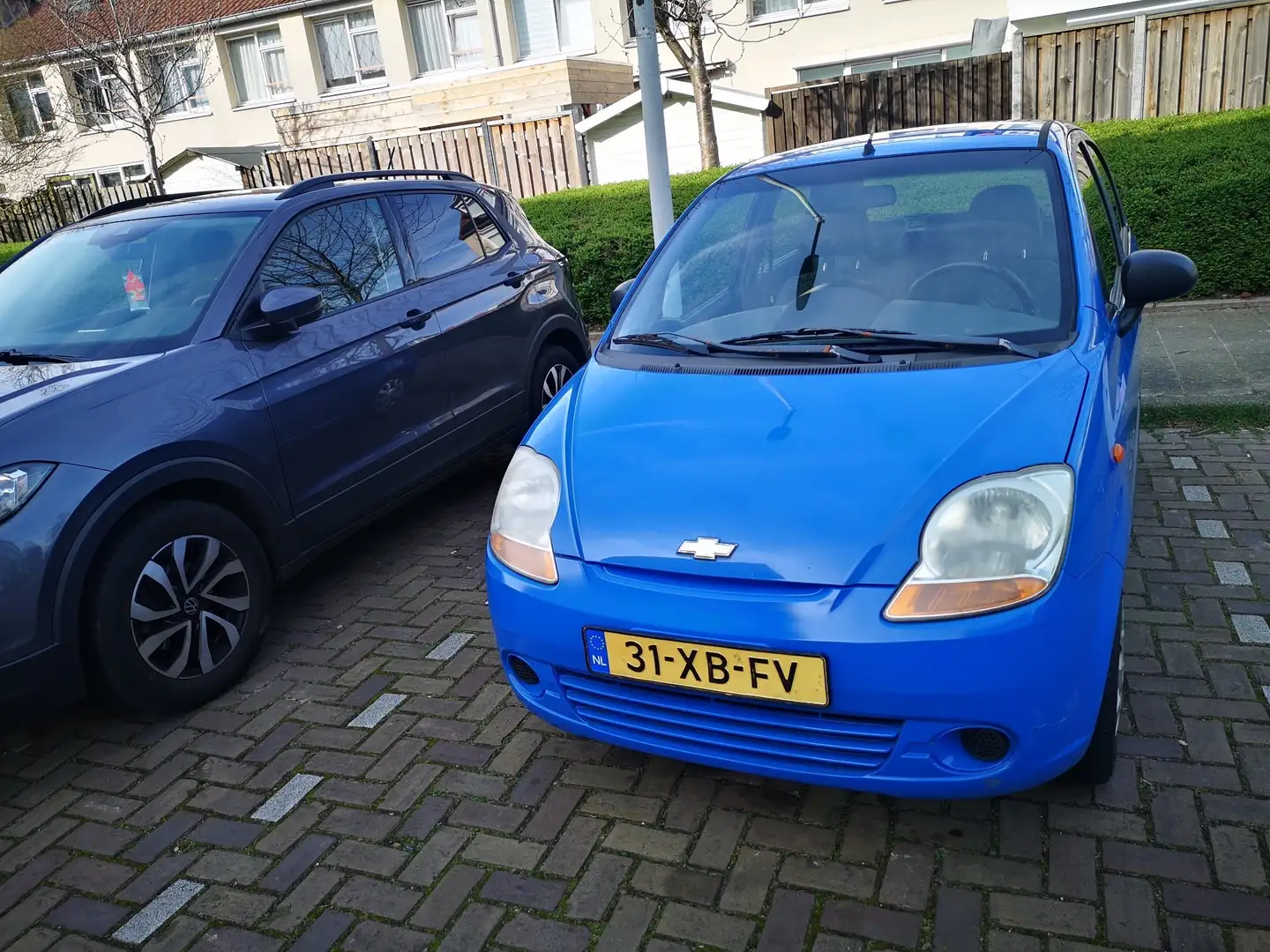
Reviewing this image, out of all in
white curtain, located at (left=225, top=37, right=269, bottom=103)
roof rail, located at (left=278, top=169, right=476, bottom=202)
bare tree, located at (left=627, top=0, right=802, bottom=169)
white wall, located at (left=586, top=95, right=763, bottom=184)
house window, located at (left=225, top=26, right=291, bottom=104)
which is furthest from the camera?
white curtain, located at (left=225, top=37, right=269, bottom=103)

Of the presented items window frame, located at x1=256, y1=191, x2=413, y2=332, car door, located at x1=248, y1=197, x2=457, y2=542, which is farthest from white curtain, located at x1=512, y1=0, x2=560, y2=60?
car door, located at x1=248, y1=197, x2=457, y2=542

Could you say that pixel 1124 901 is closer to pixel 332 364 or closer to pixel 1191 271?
pixel 1191 271

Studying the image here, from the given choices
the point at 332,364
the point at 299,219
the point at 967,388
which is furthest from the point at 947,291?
the point at 299,219

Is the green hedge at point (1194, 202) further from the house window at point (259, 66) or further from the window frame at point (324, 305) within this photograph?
the house window at point (259, 66)

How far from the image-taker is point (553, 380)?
5715 millimetres

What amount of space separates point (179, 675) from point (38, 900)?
912 mm

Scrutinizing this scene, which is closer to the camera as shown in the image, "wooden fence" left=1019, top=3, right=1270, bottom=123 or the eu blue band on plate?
the eu blue band on plate

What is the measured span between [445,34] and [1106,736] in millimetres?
24784

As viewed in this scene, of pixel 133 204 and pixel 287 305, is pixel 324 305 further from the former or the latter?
pixel 133 204

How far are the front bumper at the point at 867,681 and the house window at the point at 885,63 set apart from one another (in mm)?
20401

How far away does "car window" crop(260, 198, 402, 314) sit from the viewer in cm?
413

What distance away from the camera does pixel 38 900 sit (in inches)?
102

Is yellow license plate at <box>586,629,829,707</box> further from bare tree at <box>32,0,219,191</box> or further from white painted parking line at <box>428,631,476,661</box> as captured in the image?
bare tree at <box>32,0,219,191</box>

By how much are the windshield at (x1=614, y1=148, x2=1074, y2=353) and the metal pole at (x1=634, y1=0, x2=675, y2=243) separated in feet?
6.64
